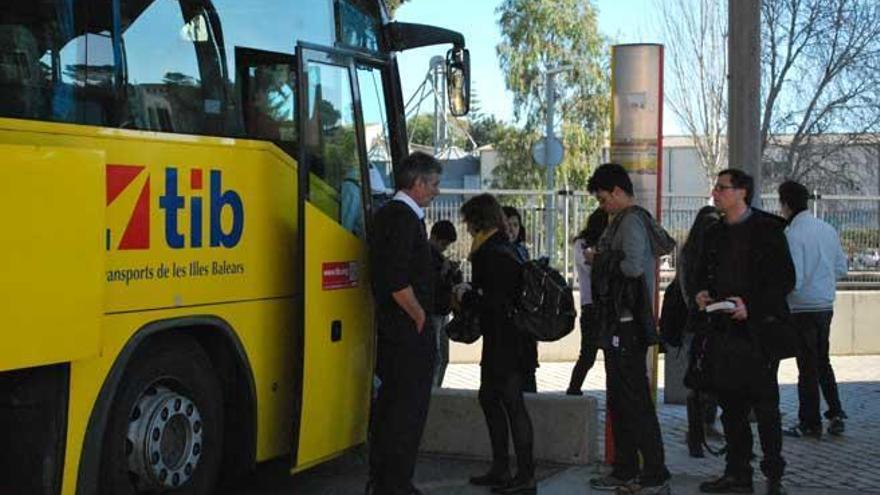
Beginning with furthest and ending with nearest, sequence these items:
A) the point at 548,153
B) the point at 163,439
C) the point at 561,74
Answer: the point at 561,74 < the point at 548,153 < the point at 163,439

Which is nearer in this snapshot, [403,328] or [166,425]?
[166,425]

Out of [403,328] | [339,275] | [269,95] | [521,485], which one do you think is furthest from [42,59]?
[521,485]

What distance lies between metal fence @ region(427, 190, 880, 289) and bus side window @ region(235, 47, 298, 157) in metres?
6.95

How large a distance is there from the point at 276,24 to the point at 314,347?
75.1 inches

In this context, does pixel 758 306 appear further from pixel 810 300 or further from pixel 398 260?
pixel 810 300

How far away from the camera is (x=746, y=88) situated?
30.9 feet

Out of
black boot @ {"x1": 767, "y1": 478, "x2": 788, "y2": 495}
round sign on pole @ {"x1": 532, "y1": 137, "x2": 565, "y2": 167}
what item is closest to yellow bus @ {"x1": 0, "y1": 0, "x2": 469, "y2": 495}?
black boot @ {"x1": 767, "y1": 478, "x2": 788, "y2": 495}

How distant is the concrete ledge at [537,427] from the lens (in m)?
7.57

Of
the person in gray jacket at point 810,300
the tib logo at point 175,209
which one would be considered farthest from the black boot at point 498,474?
the person in gray jacket at point 810,300

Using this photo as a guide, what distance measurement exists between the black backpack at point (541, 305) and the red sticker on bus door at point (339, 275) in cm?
99

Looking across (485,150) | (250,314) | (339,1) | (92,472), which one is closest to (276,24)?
(339,1)

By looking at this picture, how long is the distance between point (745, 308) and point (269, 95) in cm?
303

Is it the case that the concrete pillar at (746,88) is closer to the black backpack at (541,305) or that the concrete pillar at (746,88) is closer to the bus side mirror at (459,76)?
the bus side mirror at (459,76)

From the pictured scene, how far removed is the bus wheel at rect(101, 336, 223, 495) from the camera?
18.0 feet
